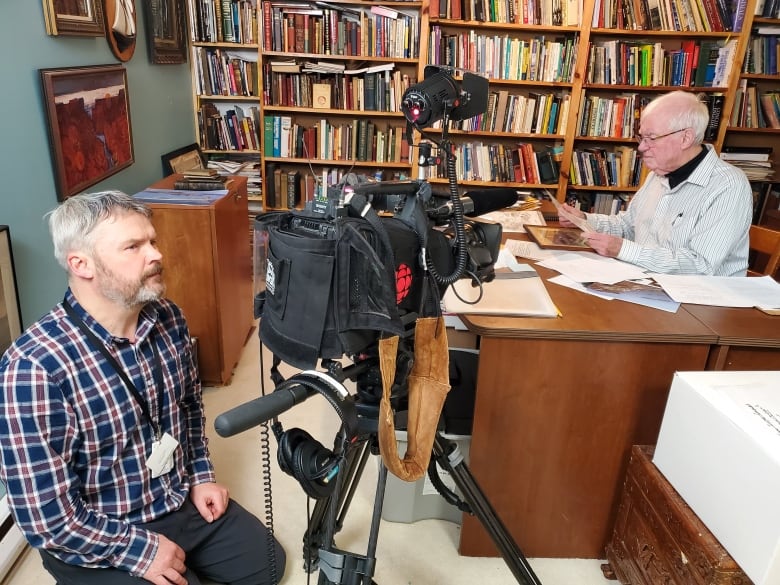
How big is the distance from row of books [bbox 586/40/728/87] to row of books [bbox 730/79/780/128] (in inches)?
7.5

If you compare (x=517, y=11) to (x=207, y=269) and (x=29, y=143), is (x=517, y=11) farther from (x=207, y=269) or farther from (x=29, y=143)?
(x=29, y=143)

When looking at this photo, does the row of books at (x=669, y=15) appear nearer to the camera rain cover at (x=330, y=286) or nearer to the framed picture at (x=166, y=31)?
the framed picture at (x=166, y=31)

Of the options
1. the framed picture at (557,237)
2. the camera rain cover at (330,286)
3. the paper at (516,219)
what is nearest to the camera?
the camera rain cover at (330,286)

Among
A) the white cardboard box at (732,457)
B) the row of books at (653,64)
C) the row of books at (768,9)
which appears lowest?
the white cardboard box at (732,457)

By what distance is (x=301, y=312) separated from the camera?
79 cm

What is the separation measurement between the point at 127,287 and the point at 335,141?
2627 mm

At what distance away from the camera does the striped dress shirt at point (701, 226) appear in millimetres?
1946

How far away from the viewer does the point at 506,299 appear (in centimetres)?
157

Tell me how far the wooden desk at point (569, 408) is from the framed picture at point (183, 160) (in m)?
2.29

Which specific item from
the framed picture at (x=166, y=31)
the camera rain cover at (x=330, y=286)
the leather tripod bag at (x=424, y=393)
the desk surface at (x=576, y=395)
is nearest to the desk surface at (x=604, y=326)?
the desk surface at (x=576, y=395)

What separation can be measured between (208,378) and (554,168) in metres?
2.53

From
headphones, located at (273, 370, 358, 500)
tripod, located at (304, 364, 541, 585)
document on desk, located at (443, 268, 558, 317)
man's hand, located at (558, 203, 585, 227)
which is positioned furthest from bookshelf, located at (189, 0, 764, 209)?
headphones, located at (273, 370, 358, 500)

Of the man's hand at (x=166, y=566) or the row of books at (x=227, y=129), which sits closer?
the man's hand at (x=166, y=566)

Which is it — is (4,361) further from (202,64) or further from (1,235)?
(202,64)
